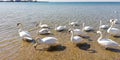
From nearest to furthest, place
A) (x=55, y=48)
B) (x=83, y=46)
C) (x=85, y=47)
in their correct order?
(x=55, y=48), (x=85, y=47), (x=83, y=46)

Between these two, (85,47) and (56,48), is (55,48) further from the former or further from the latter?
(85,47)

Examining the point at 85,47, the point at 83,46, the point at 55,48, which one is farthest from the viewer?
the point at 83,46

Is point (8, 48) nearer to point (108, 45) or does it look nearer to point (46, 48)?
point (46, 48)

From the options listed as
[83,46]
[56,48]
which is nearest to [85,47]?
[83,46]

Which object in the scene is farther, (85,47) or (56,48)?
(85,47)

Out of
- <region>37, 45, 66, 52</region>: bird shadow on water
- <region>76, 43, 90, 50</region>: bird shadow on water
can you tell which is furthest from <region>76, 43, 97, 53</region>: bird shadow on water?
<region>37, 45, 66, 52</region>: bird shadow on water

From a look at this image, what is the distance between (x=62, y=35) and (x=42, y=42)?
13.8ft

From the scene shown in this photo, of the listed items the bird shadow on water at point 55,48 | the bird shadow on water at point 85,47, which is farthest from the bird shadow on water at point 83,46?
the bird shadow on water at point 55,48

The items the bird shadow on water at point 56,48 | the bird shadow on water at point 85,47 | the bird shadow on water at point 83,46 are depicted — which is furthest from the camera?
the bird shadow on water at point 83,46

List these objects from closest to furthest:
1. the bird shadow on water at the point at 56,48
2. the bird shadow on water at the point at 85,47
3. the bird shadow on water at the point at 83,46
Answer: the bird shadow on water at the point at 85,47 → the bird shadow on water at the point at 56,48 → the bird shadow on water at the point at 83,46

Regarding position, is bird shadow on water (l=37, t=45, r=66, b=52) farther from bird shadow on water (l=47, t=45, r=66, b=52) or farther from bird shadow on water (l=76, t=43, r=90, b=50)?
bird shadow on water (l=76, t=43, r=90, b=50)

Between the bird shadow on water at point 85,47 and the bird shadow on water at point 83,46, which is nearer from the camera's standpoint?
the bird shadow on water at point 85,47

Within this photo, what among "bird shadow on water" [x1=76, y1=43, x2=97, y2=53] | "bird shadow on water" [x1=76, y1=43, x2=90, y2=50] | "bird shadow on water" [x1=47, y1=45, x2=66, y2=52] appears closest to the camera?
"bird shadow on water" [x1=76, y1=43, x2=97, y2=53]

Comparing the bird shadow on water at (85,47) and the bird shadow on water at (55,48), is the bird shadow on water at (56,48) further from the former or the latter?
the bird shadow on water at (85,47)
